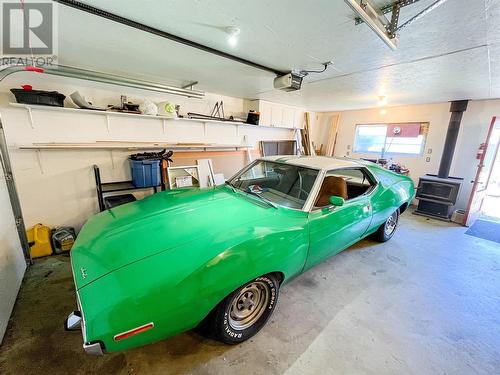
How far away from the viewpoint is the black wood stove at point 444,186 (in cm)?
417

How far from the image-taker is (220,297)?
1.22 m

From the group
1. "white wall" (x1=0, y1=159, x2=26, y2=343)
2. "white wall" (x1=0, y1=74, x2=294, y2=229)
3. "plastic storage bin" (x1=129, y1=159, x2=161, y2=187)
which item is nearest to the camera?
"white wall" (x1=0, y1=159, x2=26, y2=343)

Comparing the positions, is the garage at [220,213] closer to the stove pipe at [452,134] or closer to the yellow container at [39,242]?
the yellow container at [39,242]

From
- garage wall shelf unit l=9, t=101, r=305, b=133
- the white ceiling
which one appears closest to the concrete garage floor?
garage wall shelf unit l=9, t=101, r=305, b=133

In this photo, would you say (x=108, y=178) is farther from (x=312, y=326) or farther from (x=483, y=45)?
(x=483, y=45)

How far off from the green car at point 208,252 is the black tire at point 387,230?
73cm

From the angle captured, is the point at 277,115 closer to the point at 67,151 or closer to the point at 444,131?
the point at 444,131

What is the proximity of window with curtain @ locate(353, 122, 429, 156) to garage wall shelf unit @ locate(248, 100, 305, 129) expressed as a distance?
6.07 ft

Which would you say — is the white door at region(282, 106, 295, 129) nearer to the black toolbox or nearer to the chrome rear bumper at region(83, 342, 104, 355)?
the black toolbox

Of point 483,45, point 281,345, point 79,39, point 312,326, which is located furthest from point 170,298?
point 483,45

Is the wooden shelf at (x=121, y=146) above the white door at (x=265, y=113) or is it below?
below

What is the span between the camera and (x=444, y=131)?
4.68 m

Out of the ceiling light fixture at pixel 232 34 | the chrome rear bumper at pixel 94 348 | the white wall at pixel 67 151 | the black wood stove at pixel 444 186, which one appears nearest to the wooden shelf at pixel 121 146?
the white wall at pixel 67 151

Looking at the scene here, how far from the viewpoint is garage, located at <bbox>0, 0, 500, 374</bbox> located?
4.31ft
